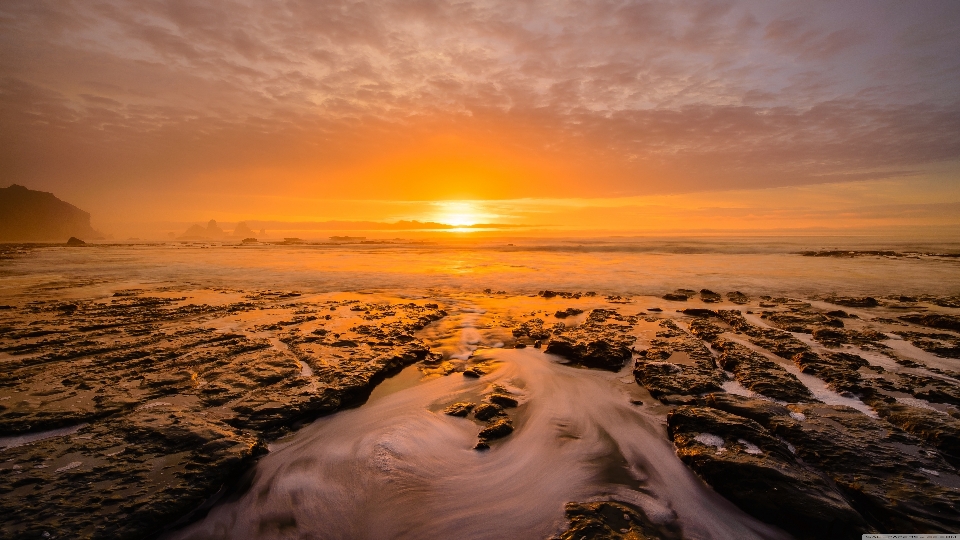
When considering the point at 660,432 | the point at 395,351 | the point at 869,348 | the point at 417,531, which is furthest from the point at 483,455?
the point at 869,348

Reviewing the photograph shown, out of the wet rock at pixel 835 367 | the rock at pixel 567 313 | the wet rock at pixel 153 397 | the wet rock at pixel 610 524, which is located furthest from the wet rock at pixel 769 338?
the wet rock at pixel 153 397

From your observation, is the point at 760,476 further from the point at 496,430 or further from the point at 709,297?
the point at 709,297

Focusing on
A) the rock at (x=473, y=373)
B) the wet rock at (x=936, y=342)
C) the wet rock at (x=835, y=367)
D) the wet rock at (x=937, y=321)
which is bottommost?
the rock at (x=473, y=373)

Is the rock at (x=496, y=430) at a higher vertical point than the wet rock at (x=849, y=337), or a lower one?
lower

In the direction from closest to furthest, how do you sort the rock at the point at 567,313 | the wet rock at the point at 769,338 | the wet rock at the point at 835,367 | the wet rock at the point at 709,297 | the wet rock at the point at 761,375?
the wet rock at the point at 761,375 < the wet rock at the point at 835,367 < the wet rock at the point at 769,338 < the rock at the point at 567,313 < the wet rock at the point at 709,297

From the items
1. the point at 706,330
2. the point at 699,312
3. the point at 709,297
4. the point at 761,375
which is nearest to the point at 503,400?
the point at 761,375

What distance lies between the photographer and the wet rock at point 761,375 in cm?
595

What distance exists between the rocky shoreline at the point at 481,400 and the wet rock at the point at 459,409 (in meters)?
0.07

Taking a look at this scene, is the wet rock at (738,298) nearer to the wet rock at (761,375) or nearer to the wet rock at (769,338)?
the wet rock at (769,338)

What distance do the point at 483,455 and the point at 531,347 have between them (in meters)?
4.32

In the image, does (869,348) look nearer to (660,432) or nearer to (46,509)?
(660,432)

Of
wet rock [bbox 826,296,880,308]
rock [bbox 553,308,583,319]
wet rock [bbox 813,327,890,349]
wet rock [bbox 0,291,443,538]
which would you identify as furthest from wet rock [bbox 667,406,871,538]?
wet rock [bbox 826,296,880,308]

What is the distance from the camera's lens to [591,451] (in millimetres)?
4863

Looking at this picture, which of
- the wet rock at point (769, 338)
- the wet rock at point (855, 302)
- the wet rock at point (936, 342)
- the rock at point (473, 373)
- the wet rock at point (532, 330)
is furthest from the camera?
the wet rock at point (855, 302)
